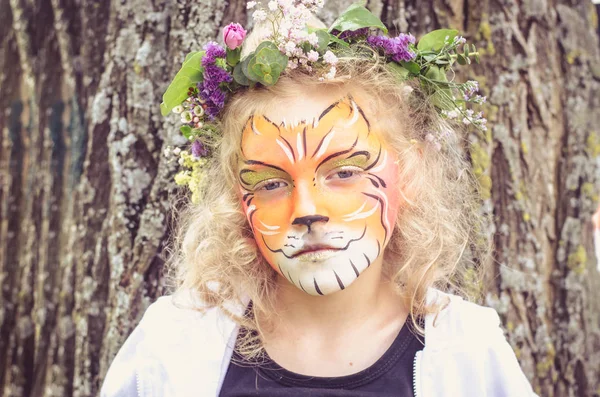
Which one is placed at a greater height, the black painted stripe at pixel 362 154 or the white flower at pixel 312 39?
the white flower at pixel 312 39

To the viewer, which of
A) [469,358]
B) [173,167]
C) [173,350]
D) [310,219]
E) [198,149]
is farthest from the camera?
[173,167]

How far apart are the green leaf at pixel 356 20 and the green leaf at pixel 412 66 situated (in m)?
0.12

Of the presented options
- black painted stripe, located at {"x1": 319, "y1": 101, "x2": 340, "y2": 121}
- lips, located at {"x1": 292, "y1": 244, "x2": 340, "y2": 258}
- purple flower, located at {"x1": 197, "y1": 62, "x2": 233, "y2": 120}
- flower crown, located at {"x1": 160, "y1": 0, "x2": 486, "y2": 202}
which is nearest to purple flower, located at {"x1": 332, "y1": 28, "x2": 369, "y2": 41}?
flower crown, located at {"x1": 160, "y1": 0, "x2": 486, "y2": 202}

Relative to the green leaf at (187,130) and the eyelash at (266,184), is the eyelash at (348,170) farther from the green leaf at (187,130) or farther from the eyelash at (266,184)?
the green leaf at (187,130)

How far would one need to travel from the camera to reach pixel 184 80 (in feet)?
5.93

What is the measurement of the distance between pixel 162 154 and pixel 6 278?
1095 mm

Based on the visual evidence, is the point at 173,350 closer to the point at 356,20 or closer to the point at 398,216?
the point at 398,216

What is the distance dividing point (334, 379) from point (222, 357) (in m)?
0.33

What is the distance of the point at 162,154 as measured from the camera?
2189 mm

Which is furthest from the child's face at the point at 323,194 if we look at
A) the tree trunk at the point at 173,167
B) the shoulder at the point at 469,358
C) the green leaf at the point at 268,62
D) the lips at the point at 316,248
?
the tree trunk at the point at 173,167

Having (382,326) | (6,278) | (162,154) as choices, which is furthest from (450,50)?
(6,278)

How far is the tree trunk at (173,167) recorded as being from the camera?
2.19m

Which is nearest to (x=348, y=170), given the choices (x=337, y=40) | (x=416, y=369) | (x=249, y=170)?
(x=249, y=170)

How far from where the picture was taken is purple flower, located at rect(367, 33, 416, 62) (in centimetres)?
174
